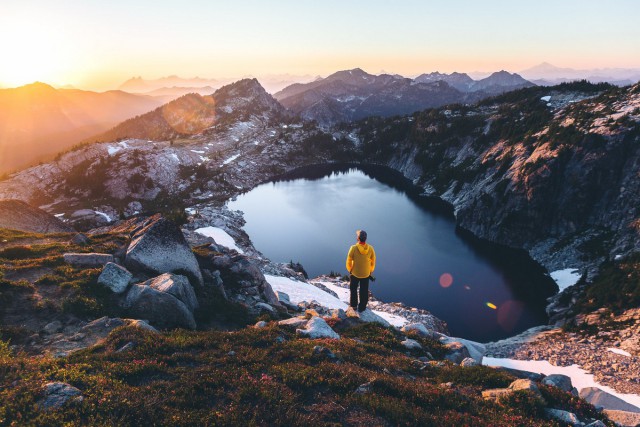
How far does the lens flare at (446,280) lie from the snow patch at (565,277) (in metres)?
14.0

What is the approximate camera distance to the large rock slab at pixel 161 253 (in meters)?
19.8

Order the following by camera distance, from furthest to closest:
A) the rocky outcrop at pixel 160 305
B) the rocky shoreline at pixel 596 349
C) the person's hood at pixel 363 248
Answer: the rocky shoreline at pixel 596 349 < the person's hood at pixel 363 248 < the rocky outcrop at pixel 160 305

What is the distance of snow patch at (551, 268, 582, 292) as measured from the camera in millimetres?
45469

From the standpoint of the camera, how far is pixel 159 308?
1599 centimetres

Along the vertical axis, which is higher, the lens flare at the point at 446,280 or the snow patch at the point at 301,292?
the snow patch at the point at 301,292

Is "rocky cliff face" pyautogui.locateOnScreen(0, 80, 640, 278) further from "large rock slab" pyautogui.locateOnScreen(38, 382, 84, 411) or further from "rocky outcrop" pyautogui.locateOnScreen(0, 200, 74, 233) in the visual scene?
"large rock slab" pyautogui.locateOnScreen(38, 382, 84, 411)

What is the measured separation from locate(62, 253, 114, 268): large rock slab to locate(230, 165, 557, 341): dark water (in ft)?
111

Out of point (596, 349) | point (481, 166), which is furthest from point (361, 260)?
Result: point (481, 166)

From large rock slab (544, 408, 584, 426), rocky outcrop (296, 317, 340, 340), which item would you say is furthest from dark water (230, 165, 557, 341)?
large rock slab (544, 408, 584, 426)

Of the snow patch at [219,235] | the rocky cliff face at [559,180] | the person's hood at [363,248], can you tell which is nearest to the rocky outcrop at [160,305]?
the person's hood at [363,248]

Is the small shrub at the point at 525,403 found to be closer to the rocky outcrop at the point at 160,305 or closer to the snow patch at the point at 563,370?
the rocky outcrop at the point at 160,305

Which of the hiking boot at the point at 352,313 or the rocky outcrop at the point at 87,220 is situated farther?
the rocky outcrop at the point at 87,220

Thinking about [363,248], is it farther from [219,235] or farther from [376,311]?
[219,235]

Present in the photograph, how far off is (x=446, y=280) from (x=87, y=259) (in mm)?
44478
